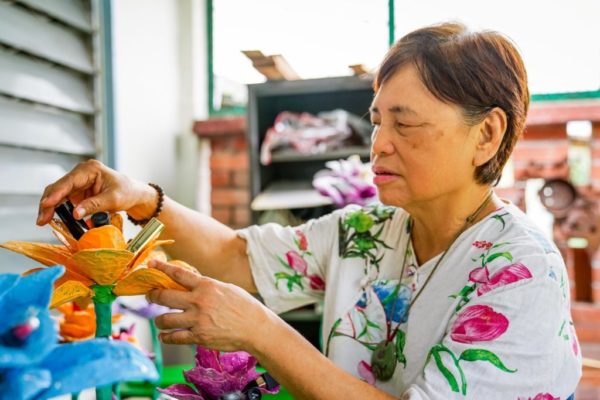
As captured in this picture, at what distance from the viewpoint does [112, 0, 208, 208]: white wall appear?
2.39 m

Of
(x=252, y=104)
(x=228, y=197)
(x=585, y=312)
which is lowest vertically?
(x=585, y=312)

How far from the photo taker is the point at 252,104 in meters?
2.57

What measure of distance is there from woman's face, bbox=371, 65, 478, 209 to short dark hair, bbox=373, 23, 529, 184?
20 millimetres

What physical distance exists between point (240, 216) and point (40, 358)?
276 cm

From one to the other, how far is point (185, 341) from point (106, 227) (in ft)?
0.67

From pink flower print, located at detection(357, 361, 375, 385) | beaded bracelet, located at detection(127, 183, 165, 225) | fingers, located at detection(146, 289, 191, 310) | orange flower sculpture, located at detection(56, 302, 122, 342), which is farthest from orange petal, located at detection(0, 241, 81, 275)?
pink flower print, located at detection(357, 361, 375, 385)

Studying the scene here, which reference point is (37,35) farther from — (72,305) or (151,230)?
(151,230)

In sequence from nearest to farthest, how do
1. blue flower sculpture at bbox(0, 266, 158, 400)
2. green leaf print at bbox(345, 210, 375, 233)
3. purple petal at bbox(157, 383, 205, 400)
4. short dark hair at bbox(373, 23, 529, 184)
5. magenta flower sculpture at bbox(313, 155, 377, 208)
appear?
blue flower sculpture at bbox(0, 266, 158, 400) → purple petal at bbox(157, 383, 205, 400) → short dark hair at bbox(373, 23, 529, 184) → green leaf print at bbox(345, 210, 375, 233) → magenta flower sculpture at bbox(313, 155, 377, 208)

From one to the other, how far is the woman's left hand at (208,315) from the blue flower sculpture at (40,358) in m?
0.29

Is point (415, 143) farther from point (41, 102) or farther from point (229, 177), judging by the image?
point (229, 177)

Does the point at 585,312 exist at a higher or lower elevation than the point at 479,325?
lower

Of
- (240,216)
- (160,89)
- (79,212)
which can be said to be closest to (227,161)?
(240,216)

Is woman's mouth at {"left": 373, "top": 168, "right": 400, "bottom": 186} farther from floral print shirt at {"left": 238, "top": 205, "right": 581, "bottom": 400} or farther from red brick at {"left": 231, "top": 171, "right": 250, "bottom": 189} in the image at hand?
red brick at {"left": 231, "top": 171, "right": 250, "bottom": 189}

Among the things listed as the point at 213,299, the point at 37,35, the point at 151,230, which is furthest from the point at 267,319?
the point at 37,35
